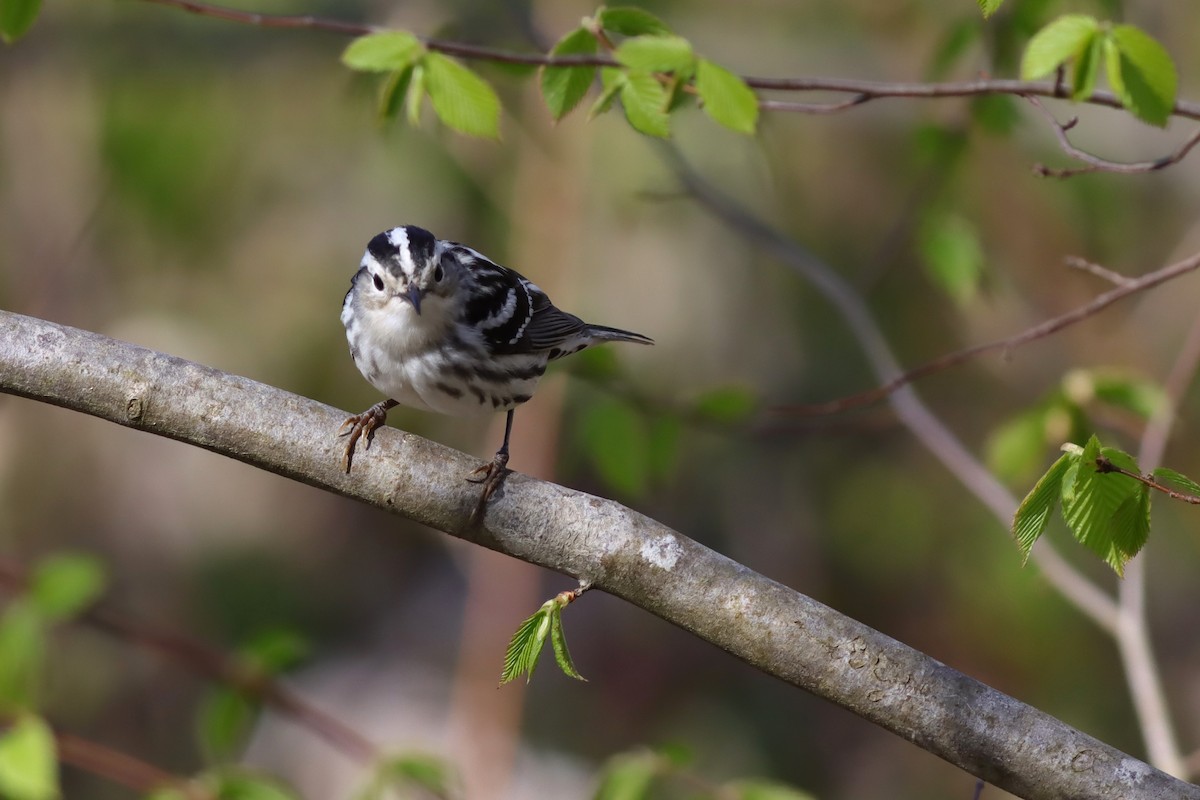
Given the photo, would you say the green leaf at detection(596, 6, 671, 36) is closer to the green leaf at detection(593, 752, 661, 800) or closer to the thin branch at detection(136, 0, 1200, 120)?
the thin branch at detection(136, 0, 1200, 120)

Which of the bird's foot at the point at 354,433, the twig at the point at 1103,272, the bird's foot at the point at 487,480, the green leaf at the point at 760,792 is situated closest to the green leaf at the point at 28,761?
the bird's foot at the point at 354,433

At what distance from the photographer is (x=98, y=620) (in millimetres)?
3141

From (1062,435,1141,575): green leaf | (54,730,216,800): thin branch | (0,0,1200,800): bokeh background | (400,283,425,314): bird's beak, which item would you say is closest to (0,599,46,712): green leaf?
(54,730,216,800): thin branch

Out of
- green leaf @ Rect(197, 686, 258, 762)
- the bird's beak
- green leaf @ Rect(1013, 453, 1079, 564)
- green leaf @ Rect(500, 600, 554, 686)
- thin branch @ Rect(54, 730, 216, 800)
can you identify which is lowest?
thin branch @ Rect(54, 730, 216, 800)

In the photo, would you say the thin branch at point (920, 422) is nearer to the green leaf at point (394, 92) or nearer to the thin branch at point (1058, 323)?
the thin branch at point (1058, 323)

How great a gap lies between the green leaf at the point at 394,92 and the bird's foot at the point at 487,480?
668 millimetres

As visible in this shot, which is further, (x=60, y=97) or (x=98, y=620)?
(x=60, y=97)

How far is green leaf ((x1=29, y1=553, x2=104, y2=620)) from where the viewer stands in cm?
→ 277

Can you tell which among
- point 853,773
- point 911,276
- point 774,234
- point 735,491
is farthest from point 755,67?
point 853,773

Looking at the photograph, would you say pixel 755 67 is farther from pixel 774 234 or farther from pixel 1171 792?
pixel 1171 792

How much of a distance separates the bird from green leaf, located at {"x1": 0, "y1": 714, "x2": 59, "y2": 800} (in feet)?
3.43

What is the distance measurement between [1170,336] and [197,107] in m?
5.41

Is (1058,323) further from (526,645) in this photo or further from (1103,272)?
(526,645)

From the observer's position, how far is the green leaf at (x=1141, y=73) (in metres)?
1.71
